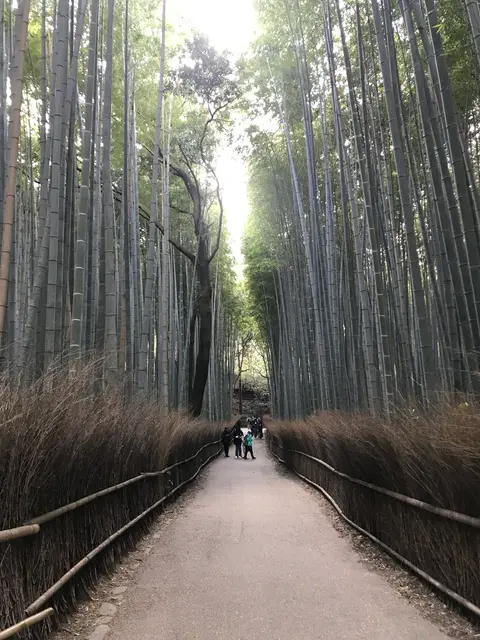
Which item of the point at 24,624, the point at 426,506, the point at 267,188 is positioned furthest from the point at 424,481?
the point at 267,188

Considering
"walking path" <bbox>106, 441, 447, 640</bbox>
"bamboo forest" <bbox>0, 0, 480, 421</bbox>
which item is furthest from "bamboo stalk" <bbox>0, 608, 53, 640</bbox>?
"bamboo forest" <bbox>0, 0, 480, 421</bbox>

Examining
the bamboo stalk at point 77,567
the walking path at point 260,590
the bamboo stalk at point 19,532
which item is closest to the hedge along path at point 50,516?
the bamboo stalk at point 19,532

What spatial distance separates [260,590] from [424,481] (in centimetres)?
106

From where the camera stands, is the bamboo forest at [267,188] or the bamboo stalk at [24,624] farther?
the bamboo forest at [267,188]

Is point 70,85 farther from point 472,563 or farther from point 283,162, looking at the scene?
point 283,162

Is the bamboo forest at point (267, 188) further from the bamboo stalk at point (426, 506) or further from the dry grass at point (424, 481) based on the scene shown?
the bamboo stalk at point (426, 506)

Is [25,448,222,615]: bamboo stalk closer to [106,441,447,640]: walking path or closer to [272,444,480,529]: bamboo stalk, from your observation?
[106,441,447,640]: walking path

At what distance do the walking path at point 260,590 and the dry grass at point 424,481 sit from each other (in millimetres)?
248

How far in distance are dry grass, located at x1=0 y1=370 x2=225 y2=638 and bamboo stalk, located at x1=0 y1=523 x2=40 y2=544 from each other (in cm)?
4

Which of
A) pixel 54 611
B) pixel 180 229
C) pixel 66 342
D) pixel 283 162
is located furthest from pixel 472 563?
pixel 180 229

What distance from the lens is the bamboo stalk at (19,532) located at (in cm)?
165

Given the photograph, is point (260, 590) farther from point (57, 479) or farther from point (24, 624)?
point (24, 624)

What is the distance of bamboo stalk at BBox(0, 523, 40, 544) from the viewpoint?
1647 millimetres

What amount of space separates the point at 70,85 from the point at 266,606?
3.73 meters
